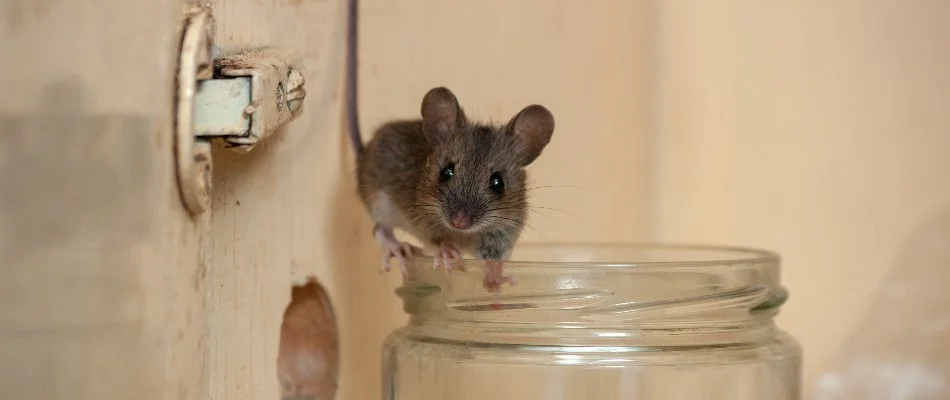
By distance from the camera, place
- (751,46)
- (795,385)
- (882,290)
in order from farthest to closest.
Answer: (751,46), (882,290), (795,385)

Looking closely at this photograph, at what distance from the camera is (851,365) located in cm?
117

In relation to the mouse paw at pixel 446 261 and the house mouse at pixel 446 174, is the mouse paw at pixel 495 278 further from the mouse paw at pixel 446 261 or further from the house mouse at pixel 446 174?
the house mouse at pixel 446 174

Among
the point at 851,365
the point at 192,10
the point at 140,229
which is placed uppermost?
the point at 192,10

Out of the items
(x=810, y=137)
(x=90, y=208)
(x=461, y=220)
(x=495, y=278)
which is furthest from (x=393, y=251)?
(x=810, y=137)

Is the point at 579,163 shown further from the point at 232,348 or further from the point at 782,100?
the point at 232,348

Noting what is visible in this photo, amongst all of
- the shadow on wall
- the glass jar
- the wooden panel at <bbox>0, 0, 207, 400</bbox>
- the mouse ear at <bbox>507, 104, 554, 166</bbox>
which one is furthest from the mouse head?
the shadow on wall

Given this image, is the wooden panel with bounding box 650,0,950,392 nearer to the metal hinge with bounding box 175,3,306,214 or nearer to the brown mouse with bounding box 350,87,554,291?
the brown mouse with bounding box 350,87,554,291

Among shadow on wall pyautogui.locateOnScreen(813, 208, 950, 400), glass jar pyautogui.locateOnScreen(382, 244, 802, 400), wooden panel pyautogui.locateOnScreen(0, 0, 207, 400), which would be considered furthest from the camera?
shadow on wall pyautogui.locateOnScreen(813, 208, 950, 400)

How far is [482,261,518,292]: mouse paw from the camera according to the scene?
2.43ft

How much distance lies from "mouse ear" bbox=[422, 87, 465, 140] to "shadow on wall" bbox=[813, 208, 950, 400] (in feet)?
1.89

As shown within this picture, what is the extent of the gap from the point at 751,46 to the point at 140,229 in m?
0.96

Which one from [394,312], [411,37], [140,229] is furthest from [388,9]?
[140,229]

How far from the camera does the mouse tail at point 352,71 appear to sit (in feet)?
2.86

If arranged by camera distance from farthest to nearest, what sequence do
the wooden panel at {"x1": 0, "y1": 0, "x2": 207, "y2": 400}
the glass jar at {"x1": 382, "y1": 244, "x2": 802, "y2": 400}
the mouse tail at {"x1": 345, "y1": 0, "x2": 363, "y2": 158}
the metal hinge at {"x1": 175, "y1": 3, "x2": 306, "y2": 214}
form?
the mouse tail at {"x1": 345, "y1": 0, "x2": 363, "y2": 158} → the glass jar at {"x1": 382, "y1": 244, "x2": 802, "y2": 400} → the metal hinge at {"x1": 175, "y1": 3, "x2": 306, "y2": 214} → the wooden panel at {"x1": 0, "y1": 0, "x2": 207, "y2": 400}
